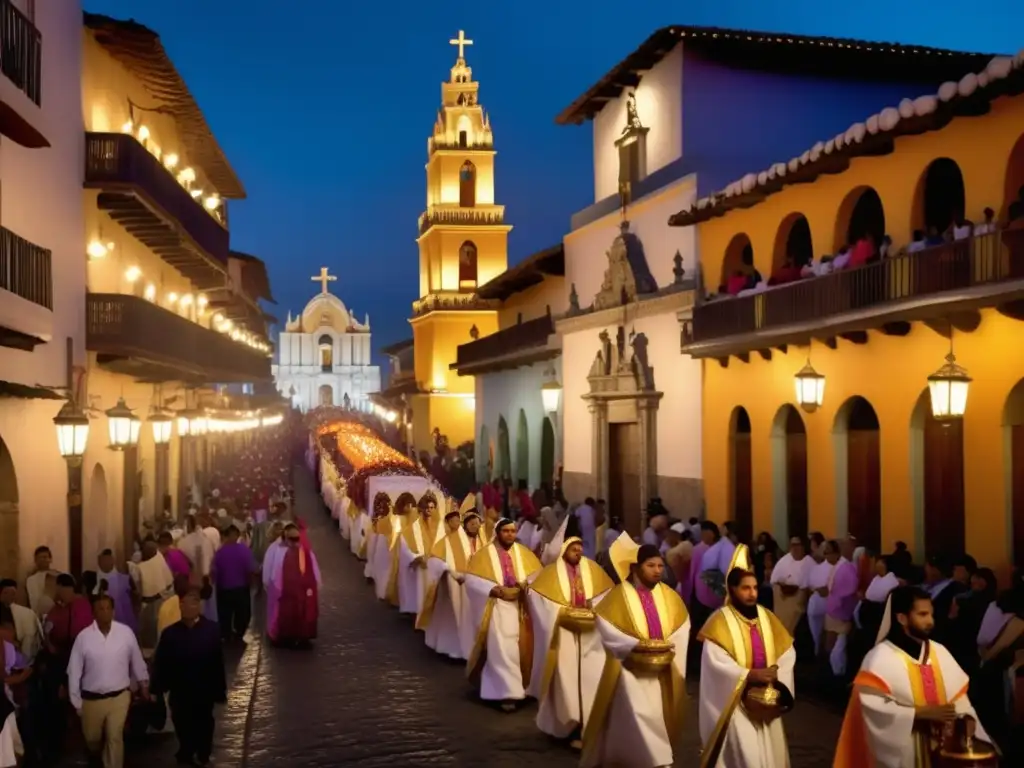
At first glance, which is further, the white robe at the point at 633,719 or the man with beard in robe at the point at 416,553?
the man with beard in robe at the point at 416,553

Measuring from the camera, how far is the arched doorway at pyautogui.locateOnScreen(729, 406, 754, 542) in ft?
72.0

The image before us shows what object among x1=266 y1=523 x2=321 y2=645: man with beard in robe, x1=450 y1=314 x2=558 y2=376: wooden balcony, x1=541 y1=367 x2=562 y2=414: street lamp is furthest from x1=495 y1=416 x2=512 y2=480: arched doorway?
x1=266 y1=523 x2=321 y2=645: man with beard in robe

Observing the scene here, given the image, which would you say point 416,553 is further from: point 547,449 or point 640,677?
point 547,449

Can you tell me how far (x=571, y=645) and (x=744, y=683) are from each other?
11.5 ft

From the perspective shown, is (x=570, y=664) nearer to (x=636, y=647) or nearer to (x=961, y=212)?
(x=636, y=647)

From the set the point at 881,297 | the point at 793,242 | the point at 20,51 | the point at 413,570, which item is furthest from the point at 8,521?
the point at 793,242

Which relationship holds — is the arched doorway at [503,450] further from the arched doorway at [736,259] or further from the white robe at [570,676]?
the white robe at [570,676]

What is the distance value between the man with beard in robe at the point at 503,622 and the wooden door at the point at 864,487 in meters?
6.99

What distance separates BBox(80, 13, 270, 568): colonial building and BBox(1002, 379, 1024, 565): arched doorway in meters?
10.6

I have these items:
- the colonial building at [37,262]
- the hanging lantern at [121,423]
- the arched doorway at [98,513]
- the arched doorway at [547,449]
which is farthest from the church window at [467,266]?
the hanging lantern at [121,423]

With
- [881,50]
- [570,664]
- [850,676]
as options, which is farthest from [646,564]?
[881,50]

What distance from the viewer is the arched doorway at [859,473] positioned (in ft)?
59.5

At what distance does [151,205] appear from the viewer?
21359mm

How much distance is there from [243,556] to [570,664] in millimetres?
6434
